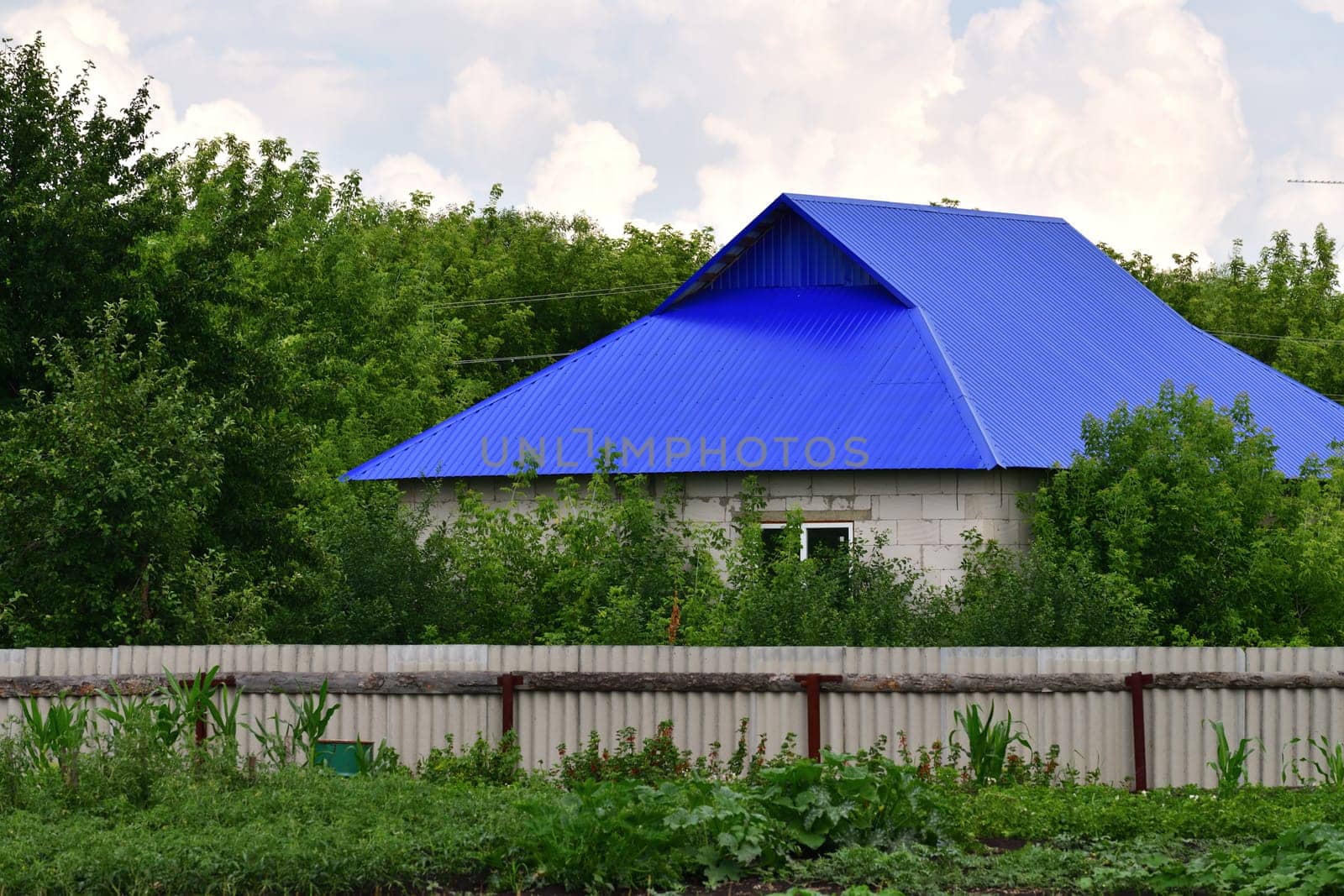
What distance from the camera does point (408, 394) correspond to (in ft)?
110

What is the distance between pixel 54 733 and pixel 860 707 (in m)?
5.40

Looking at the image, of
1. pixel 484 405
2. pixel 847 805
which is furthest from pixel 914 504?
pixel 847 805

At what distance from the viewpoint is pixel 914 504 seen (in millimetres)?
19578

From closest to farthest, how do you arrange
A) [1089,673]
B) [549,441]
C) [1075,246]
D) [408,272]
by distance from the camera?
[1089,673]
[549,441]
[1075,246]
[408,272]

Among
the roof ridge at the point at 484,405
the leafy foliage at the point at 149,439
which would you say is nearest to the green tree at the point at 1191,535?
the leafy foliage at the point at 149,439

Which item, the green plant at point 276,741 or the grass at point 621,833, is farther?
the green plant at point 276,741

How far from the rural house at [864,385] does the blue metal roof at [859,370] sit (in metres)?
0.04

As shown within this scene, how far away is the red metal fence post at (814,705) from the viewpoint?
11492 mm

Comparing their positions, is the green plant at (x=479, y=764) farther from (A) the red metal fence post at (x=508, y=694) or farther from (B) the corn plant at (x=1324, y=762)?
(B) the corn plant at (x=1324, y=762)

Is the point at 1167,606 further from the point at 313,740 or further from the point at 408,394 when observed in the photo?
the point at 408,394

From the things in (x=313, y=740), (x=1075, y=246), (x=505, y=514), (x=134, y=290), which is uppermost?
(x=1075, y=246)

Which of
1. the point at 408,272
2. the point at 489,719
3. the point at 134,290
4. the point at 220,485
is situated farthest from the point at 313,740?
the point at 408,272

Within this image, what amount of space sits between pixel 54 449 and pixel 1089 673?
9.11 meters

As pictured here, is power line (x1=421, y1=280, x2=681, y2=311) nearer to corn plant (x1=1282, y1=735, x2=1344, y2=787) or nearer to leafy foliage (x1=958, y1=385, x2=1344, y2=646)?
leafy foliage (x1=958, y1=385, x2=1344, y2=646)
